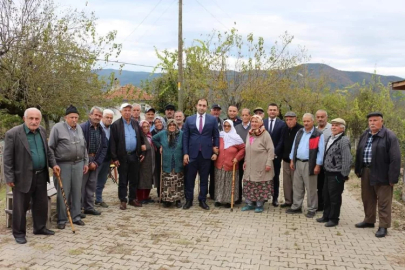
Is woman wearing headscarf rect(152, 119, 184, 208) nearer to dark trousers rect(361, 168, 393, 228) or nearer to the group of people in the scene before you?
the group of people

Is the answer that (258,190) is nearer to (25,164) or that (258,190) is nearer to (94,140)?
(94,140)

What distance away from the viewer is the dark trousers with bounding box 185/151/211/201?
6738mm

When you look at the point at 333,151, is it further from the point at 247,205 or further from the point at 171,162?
the point at 171,162

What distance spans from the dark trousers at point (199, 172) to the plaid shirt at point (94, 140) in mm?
1716

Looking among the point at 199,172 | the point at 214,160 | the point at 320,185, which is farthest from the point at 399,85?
the point at 199,172

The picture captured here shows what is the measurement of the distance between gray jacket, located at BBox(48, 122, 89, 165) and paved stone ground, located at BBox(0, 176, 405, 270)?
111cm

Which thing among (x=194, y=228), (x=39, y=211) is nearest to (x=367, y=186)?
(x=194, y=228)

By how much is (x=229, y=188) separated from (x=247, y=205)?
1.53 ft

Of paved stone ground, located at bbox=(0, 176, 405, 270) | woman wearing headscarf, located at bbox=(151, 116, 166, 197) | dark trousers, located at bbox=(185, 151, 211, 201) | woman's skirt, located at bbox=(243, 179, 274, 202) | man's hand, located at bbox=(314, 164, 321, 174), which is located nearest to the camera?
paved stone ground, located at bbox=(0, 176, 405, 270)

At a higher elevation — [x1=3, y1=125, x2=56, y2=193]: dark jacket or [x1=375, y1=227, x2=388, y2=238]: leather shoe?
[x1=3, y1=125, x2=56, y2=193]: dark jacket

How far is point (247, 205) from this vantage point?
6.84 meters

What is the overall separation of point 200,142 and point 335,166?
2378 mm

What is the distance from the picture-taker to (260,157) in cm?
651

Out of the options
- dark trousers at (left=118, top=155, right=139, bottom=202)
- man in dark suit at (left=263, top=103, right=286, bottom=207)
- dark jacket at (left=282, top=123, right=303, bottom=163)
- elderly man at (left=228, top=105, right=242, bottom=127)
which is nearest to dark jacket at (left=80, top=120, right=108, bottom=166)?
dark trousers at (left=118, top=155, right=139, bottom=202)
